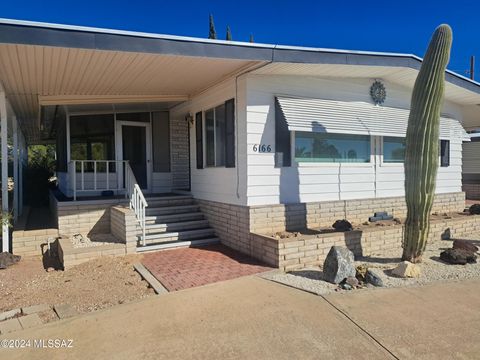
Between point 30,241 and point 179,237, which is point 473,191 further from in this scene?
point 30,241

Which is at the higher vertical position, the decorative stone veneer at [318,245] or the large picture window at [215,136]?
the large picture window at [215,136]

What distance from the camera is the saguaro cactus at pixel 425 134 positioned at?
5.75 meters

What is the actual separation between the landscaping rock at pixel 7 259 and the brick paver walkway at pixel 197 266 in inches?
88.0

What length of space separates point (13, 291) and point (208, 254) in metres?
3.05

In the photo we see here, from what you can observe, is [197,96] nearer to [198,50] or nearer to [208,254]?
[198,50]

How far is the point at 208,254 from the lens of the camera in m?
6.87

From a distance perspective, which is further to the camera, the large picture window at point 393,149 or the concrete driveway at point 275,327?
the large picture window at point 393,149

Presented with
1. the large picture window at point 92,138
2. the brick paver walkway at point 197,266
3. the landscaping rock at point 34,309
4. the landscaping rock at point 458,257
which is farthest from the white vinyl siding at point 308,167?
the large picture window at point 92,138

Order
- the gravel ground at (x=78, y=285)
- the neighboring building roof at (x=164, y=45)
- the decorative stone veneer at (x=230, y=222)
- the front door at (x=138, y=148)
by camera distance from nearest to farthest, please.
→ 1. the neighboring building roof at (x=164, y=45)
2. the gravel ground at (x=78, y=285)
3. the decorative stone veneer at (x=230, y=222)
4. the front door at (x=138, y=148)

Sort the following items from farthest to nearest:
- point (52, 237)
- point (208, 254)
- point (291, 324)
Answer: point (52, 237), point (208, 254), point (291, 324)

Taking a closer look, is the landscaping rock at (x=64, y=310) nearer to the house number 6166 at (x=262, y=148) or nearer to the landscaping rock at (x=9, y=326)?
the landscaping rock at (x=9, y=326)

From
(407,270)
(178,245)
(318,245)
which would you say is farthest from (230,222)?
(407,270)

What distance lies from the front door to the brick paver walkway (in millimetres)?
3694

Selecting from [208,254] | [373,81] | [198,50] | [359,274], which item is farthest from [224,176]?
[373,81]
